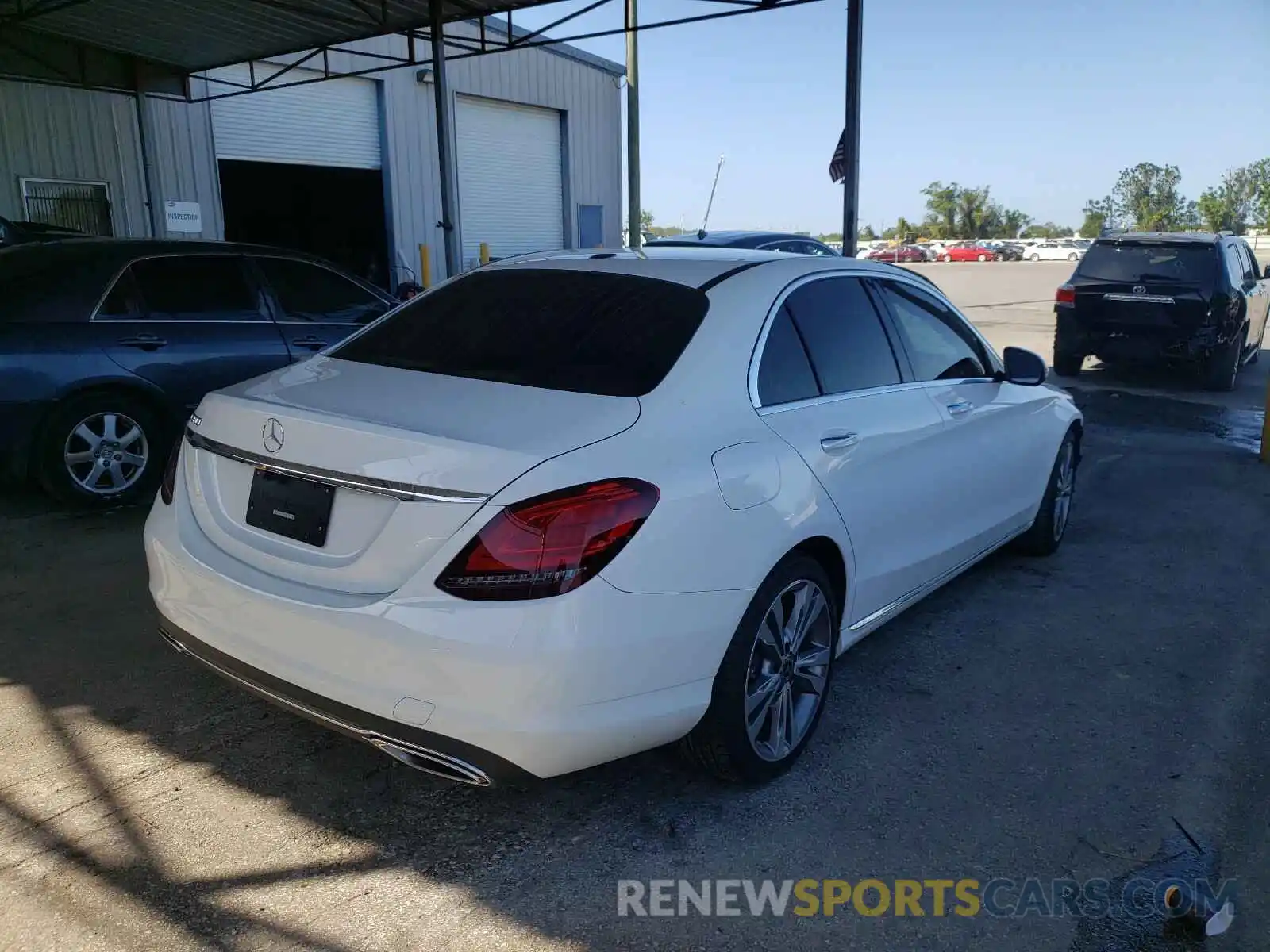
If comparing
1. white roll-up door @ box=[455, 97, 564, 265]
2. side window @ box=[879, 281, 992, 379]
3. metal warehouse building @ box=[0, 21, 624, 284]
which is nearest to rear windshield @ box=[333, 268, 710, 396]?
side window @ box=[879, 281, 992, 379]

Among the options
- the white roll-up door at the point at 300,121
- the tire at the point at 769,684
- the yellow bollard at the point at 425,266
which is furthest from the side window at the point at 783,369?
the yellow bollard at the point at 425,266

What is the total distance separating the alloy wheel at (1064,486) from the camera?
5.39 meters

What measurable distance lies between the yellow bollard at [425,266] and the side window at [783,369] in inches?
564

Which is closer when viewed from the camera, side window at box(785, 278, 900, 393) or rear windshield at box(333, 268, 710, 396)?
rear windshield at box(333, 268, 710, 396)

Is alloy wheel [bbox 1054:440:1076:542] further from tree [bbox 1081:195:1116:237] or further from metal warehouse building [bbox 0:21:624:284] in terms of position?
tree [bbox 1081:195:1116:237]

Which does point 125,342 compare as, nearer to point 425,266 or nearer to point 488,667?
point 488,667

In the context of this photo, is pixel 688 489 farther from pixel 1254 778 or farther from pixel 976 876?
pixel 1254 778

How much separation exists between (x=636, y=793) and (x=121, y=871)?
1433 millimetres

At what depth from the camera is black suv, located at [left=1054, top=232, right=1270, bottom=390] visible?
10.9 meters

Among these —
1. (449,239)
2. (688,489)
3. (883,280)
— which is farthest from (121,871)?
(449,239)

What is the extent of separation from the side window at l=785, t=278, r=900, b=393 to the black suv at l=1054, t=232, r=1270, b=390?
8476 mm

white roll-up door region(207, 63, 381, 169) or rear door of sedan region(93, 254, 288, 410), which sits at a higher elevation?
white roll-up door region(207, 63, 381, 169)

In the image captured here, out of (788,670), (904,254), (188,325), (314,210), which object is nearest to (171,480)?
(788,670)

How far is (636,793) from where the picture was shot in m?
3.16
